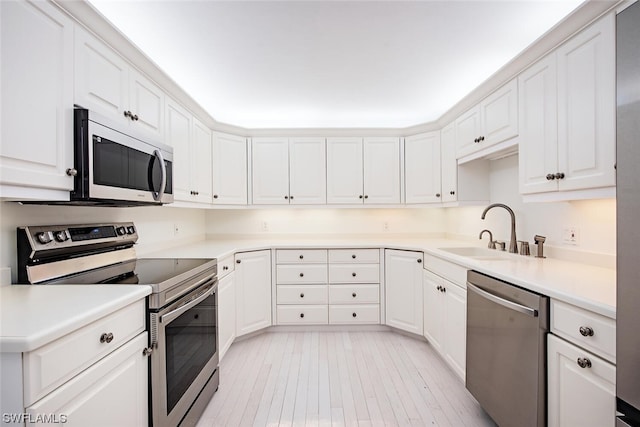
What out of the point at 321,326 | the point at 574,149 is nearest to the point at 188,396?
the point at 321,326

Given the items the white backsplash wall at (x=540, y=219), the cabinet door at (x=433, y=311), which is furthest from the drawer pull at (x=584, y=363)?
the cabinet door at (x=433, y=311)

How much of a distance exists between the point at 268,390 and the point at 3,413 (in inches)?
61.2

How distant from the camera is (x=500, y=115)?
208 centimetres

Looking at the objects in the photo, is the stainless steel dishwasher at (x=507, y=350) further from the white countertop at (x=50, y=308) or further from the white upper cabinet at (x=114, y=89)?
the white upper cabinet at (x=114, y=89)

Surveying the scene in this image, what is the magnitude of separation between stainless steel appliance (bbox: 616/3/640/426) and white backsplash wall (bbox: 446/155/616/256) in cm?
115

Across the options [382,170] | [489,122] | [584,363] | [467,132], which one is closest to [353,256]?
[382,170]

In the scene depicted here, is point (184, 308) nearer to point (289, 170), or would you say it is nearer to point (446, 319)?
point (446, 319)

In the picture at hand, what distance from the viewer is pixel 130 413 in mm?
1143

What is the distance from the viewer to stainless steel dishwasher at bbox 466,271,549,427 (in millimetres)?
1288

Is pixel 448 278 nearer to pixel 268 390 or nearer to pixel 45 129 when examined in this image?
pixel 268 390

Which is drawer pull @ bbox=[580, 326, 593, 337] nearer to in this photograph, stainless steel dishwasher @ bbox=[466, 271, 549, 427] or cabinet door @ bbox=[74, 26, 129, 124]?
stainless steel dishwasher @ bbox=[466, 271, 549, 427]

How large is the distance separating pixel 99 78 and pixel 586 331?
2451mm

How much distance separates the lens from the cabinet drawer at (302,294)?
299 cm

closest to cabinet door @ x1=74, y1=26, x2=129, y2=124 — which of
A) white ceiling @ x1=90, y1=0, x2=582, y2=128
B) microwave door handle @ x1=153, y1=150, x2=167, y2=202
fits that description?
microwave door handle @ x1=153, y1=150, x2=167, y2=202
